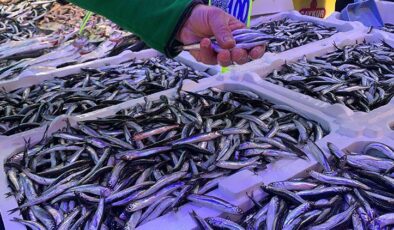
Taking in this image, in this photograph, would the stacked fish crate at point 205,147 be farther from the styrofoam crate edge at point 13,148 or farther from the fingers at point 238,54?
the fingers at point 238,54

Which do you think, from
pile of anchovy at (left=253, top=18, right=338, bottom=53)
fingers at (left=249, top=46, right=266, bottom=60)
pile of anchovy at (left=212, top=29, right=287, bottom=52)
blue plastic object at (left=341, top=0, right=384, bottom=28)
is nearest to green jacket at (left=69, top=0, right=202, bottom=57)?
pile of anchovy at (left=212, top=29, right=287, bottom=52)

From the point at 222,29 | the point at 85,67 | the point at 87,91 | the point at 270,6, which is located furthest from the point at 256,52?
the point at 270,6

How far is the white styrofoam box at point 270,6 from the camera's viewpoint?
15.9ft

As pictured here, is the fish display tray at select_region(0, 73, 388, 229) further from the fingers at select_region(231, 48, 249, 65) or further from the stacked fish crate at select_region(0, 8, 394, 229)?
the fingers at select_region(231, 48, 249, 65)

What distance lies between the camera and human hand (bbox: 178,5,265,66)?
73.5 inches

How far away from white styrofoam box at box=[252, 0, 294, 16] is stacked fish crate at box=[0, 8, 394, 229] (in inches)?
73.6

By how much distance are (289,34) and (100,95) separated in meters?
1.95

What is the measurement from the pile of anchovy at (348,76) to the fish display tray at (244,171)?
238mm

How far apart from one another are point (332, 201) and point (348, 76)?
1.54 metres

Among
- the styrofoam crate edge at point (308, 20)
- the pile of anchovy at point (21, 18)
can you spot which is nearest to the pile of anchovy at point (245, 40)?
the styrofoam crate edge at point (308, 20)

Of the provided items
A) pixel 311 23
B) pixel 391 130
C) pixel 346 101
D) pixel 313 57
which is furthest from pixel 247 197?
pixel 311 23

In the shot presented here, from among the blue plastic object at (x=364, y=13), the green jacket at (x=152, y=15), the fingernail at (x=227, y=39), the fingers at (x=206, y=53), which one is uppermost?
the green jacket at (x=152, y=15)

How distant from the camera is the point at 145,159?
1.79 m

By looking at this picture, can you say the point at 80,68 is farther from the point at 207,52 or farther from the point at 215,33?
the point at 215,33
